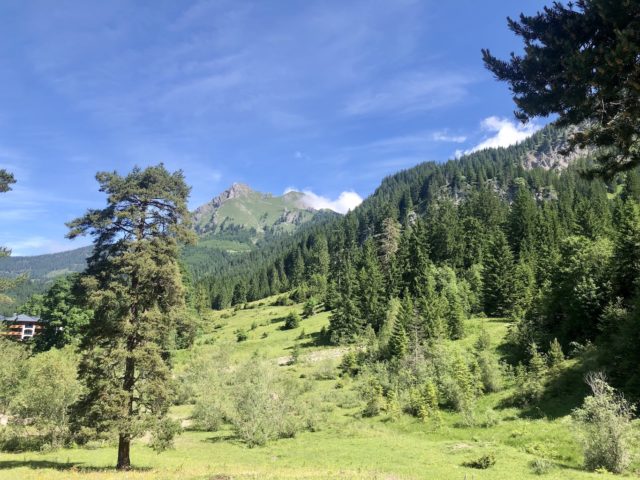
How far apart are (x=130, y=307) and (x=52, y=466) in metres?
9.29

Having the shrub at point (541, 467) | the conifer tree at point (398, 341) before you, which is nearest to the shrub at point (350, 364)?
the conifer tree at point (398, 341)

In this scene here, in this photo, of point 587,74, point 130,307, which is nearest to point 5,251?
point 130,307

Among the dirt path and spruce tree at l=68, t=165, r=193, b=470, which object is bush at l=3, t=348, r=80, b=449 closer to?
spruce tree at l=68, t=165, r=193, b=470

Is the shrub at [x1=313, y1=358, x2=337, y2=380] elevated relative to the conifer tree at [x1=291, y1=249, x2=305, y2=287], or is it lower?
lower

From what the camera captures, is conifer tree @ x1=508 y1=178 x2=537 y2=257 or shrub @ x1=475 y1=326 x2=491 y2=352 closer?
shrub @ x1=475 y1=326 x2=491 y2=352

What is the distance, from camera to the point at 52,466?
21.1 metres

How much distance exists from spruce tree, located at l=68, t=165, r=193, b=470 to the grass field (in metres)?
2.40

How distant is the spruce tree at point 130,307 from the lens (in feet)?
64.7

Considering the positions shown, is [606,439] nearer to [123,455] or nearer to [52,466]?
[123,455]

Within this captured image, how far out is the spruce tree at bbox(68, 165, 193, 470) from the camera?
19.7 m

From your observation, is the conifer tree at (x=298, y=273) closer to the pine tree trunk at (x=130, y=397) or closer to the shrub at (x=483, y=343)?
the shrub at (x=483, y=343)

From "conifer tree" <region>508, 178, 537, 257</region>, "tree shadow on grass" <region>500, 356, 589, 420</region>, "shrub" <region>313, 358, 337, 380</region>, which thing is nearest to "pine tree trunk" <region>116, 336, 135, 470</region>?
"tree shadow on grass" <region>500, 356, 589, 420</region>

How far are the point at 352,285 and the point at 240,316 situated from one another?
4919cm

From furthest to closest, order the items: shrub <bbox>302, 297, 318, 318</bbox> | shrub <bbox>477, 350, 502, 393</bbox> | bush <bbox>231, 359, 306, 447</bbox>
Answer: shrub <bbox>302, 297, 318, 318</bbox>, shrub <bbox>477, 350, 502, 393</bbox>, bush <bbox>231, 359, 306, 447</bbox>
